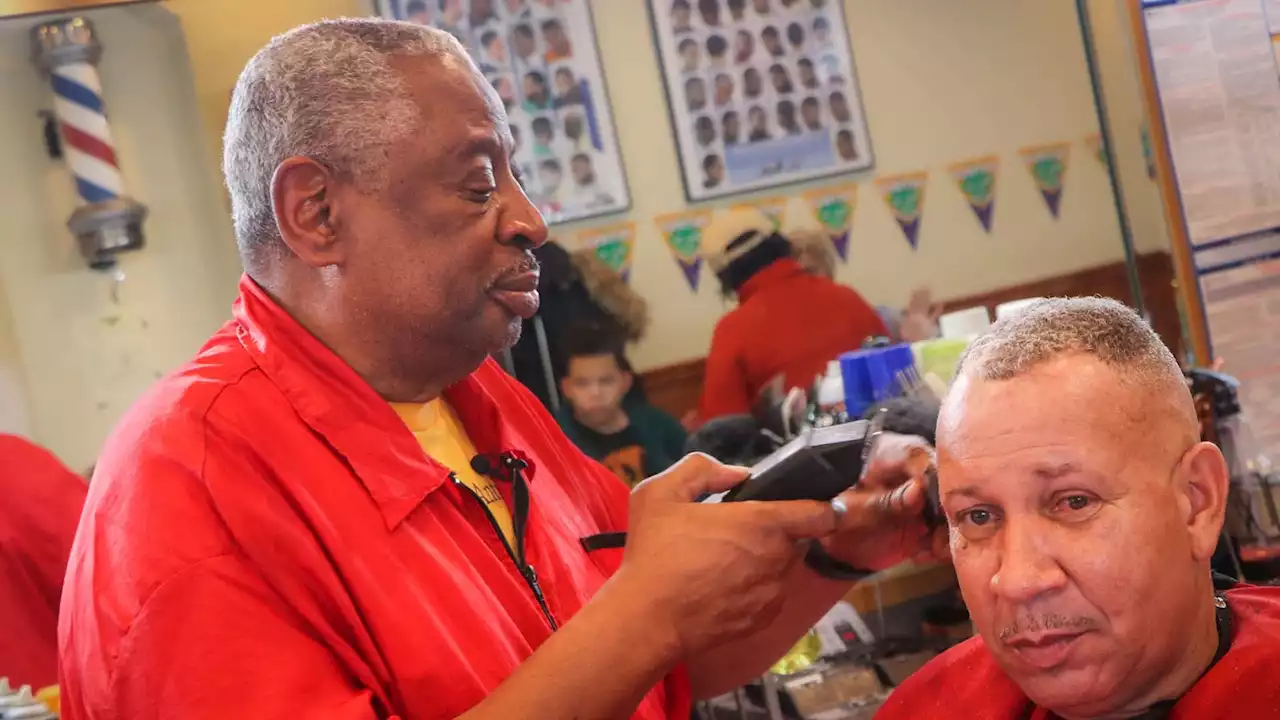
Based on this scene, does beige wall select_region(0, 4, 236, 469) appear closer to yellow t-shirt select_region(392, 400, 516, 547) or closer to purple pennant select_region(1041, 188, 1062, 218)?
yellow t-shirt select_region(392, 400, 516, 547)

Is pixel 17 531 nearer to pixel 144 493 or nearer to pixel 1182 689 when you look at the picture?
pixel 144 493

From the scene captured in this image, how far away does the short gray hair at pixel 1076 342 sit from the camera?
39.9 inches

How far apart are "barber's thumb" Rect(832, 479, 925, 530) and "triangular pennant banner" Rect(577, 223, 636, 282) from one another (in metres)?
1.52

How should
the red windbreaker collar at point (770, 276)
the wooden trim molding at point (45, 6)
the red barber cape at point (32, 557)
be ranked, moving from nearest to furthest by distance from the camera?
the red barber cape at point (32, 557), the wooden trim molding at point (45, 6), the red windbreaker collar at point (770, 276)

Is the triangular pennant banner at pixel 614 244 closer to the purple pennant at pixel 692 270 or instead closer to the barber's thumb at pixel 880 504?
the purple pennant at pixel 692 270

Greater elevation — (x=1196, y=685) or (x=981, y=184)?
(x=981, y=184)

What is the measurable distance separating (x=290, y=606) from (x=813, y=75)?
2.32 metres

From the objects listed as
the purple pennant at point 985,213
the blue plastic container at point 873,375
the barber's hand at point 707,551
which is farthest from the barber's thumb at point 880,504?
the purple pennant at point 985,213

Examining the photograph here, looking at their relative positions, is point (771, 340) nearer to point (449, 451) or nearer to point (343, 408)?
point (449, 451)

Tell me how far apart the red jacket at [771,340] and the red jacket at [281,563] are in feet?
5.03

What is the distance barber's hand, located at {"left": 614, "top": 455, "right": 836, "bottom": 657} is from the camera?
1024mm

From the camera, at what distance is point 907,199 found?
9.86 feet

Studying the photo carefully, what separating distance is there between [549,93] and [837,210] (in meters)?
0.81

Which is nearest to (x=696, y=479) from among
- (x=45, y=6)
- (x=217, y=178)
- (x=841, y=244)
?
(x=841, y=244)
